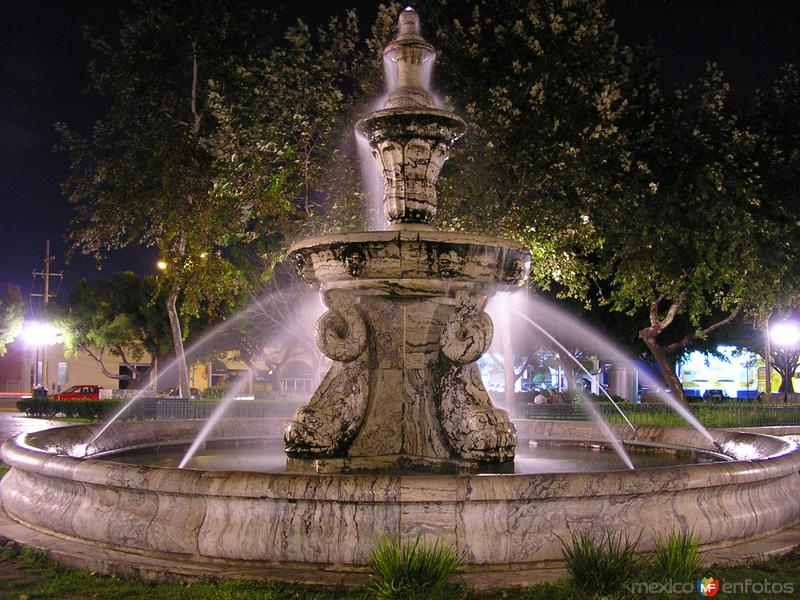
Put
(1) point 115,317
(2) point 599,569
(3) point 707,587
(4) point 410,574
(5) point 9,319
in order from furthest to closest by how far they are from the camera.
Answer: (5) point 9,319
(1) point 115,317
(3) point 707,587
(2) point 599,569
(4) point 410,574

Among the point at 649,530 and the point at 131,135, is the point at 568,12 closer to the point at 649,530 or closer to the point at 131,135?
the point at 131,135

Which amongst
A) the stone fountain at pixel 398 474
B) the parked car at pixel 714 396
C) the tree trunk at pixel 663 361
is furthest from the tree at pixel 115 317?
the stone fountain at pixel 398 474

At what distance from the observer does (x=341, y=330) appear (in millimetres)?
7254

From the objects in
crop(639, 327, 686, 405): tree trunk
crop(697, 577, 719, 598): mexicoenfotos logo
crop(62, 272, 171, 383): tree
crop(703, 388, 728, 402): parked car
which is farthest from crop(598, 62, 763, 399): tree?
crop(62, 272, 171, 383): tree

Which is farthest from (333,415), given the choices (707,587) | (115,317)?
(115,317)

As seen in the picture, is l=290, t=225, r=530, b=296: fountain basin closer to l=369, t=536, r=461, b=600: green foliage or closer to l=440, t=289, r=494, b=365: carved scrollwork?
l=440, t=289, r=494, b=365: carved scrollwork

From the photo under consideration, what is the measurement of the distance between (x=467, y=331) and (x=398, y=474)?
55.6 inches

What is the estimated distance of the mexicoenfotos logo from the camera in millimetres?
4770

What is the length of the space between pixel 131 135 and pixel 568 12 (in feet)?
37.3

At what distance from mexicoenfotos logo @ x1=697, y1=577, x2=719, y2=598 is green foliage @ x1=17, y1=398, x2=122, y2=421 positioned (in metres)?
22.9

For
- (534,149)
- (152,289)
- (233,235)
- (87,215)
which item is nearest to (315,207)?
(233,235)

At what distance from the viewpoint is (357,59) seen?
18.5m

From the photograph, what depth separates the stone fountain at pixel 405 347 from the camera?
6.98 m

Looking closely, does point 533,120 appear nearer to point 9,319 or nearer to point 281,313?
point 281,313
